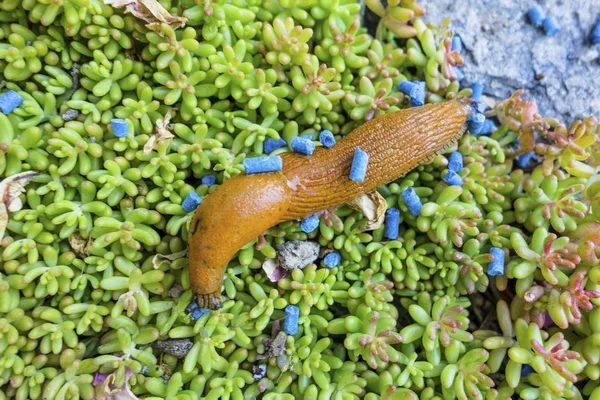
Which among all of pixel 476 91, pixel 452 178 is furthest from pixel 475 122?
pixel 452 178

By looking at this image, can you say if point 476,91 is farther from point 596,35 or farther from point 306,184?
point 306,184

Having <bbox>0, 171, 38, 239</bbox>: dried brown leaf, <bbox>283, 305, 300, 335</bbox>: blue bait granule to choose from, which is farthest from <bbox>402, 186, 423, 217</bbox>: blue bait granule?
<bbox>0, 171, 38, 239</bbox>: dried brown leaf

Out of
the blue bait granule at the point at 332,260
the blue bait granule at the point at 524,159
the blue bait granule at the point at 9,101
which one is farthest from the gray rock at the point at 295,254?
the blue bait granule at the point at 9,101

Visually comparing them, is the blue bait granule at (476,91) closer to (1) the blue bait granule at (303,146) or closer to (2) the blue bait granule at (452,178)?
(2) the blue bait granule at (452,178)

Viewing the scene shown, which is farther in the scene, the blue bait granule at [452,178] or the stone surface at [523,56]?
the stone surface at [523,56]

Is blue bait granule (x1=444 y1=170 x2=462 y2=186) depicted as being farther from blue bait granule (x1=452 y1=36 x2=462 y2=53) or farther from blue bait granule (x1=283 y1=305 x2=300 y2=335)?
blue bait granule (x1=283 y1=305 x2=300 y2=335)

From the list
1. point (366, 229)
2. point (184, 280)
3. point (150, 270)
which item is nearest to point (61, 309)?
point (150, 270)

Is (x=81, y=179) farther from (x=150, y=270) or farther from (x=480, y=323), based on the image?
(x=480, y=323)
